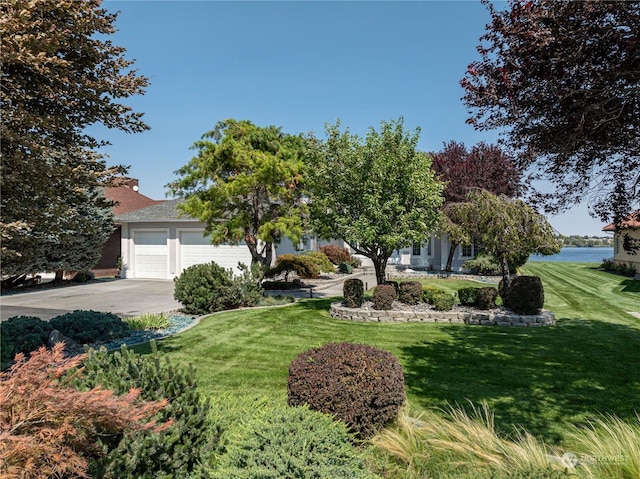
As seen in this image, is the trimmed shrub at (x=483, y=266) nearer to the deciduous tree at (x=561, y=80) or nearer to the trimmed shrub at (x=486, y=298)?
the trimmed shrub at (x=486, y=298)

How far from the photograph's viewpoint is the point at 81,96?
5539mm

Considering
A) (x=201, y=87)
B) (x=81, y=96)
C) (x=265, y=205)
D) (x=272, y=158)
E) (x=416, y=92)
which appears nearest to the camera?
(x=81, y=96)

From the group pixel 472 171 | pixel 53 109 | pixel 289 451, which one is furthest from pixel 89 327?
pixel 472 171

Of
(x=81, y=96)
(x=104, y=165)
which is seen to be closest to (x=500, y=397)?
(x=104, y=165)

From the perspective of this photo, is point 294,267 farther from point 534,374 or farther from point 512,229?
point 534,374

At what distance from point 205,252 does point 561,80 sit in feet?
66.1

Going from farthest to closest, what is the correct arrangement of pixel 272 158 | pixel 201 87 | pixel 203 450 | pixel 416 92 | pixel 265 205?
pixel 265 205 < pixel 272 158 < pixel 416 92 < pixel 201 87 < pixel 203 450

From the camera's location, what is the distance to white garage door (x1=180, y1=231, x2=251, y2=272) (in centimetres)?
2128

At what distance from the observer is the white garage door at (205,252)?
69.8 ft

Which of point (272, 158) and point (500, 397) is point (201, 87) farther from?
point (500, 397)

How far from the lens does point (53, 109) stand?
5590 mm

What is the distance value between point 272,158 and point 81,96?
854 centimetres

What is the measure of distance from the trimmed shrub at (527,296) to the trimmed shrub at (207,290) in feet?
27.9

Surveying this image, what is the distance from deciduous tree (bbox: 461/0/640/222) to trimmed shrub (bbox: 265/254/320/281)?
14712mm
